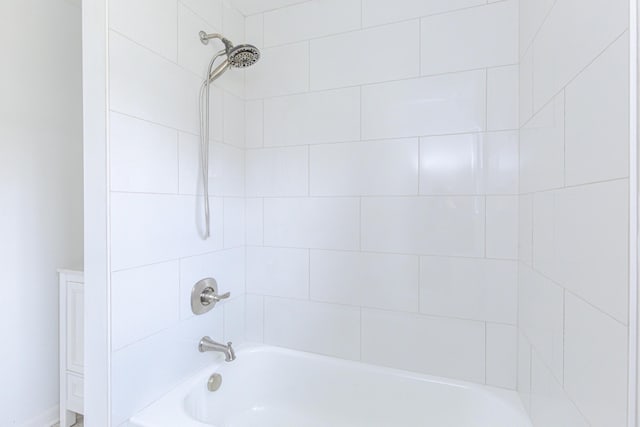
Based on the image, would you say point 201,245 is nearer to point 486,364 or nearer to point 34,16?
point 486,364

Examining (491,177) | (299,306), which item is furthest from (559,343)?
(299,306)

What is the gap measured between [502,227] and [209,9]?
62.6 inches

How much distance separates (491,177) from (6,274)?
2466 millimetres

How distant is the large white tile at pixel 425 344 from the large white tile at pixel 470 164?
0.56m

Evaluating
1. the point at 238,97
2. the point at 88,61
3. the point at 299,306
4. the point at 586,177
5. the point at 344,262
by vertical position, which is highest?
the point at 238,97

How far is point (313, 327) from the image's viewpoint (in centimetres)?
146

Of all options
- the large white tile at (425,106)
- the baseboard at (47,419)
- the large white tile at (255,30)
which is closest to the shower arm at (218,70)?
the large white tile at (255,30)

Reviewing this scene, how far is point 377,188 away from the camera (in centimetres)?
134

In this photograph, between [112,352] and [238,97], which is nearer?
[112,352]

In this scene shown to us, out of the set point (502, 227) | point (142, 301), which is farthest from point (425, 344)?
point (142, 301)

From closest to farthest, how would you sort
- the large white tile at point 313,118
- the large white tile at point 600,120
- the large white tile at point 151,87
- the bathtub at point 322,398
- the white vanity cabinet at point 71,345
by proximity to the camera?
the large white tile at point 600,120, the large white tile at point 151,87, the bathtub at point 322,398, the large white tile at point 313,118, the white vanity cabinet at point 71,345

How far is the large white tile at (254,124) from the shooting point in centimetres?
156

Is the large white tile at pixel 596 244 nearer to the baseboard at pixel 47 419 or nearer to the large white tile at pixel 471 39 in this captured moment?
the large white tile at pixel 471 39

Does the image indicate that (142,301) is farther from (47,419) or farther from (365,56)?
(47,419)
